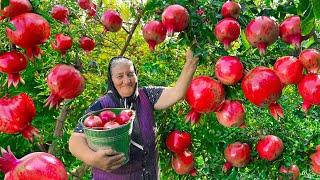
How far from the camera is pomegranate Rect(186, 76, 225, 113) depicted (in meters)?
1.38

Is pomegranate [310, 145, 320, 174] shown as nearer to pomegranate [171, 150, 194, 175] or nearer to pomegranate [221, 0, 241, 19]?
pomegranate [171, 150, 194, 175]

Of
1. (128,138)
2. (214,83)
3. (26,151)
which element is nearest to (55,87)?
(214,83)

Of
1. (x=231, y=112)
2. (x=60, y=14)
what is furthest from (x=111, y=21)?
(x=231, y=112)

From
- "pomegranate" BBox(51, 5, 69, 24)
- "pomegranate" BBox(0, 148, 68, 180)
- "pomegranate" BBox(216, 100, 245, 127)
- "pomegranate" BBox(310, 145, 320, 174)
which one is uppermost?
"pomegranate" BBox(0, 148, 68, 180)

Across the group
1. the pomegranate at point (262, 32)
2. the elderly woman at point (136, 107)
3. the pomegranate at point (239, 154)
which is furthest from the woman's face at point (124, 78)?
the pomegranate at point (262, 32)

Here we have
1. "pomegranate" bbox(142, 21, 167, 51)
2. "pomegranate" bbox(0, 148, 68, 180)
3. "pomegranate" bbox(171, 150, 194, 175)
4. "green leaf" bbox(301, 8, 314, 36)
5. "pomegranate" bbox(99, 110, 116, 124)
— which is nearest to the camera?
"pomegranate" bbox(0, 148, 68, 180)

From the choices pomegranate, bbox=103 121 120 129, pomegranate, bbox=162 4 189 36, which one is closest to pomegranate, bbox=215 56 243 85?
pomegranate, bbox=162 4 189 36

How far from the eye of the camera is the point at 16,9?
1.21 m

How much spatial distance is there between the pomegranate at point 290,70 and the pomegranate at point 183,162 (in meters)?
1.91

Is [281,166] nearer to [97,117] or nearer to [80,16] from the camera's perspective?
[97,117]

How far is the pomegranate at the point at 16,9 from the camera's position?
1.20 m

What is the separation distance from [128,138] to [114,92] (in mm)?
540

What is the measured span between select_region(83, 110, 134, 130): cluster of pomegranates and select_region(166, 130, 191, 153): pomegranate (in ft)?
3.10

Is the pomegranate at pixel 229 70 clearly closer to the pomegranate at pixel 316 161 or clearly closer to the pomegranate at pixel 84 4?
the pomegranate at pixel 316 161
